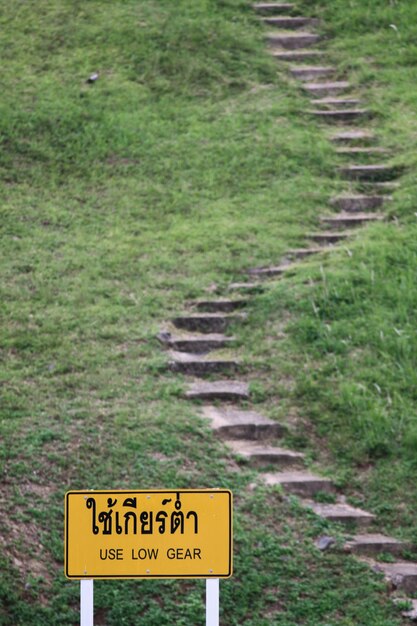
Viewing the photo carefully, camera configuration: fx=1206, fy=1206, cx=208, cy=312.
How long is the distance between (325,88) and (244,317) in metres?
4.62

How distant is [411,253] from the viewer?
9945 mm

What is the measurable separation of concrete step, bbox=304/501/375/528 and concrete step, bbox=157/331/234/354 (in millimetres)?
2074

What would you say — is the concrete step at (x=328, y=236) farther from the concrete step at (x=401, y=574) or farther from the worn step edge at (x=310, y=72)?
the concrete step at (x=401, y=574)

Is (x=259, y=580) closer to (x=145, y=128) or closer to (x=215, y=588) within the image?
(x=215, y=588)

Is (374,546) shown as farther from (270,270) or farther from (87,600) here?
(270,270)

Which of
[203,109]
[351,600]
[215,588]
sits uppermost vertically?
[203,109]

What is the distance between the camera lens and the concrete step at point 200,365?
910cm

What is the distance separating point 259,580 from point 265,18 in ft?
31.0

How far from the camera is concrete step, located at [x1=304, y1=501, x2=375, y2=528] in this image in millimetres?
7508

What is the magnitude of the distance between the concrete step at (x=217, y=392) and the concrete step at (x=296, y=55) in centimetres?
616

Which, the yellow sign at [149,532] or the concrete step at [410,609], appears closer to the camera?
the yellow sign at [149,532]

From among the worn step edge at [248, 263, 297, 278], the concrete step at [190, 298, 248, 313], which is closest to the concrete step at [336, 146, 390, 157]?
the worn step edge at [248, 263, 297, 278]

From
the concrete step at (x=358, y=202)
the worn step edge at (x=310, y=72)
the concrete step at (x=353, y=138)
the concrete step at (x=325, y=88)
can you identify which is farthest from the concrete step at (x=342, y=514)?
the worn step edge at (x=310, y=72)

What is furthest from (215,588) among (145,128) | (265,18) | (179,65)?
(265,18)
